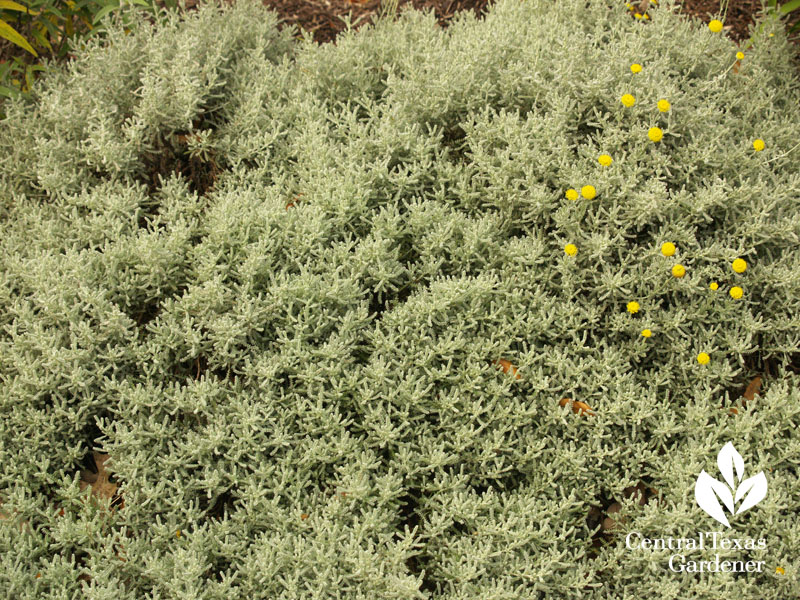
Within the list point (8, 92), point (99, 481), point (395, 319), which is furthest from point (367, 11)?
point (99, 481)

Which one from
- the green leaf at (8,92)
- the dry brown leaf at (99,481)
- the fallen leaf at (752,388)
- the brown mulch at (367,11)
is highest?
the brown mulch at (367,11)

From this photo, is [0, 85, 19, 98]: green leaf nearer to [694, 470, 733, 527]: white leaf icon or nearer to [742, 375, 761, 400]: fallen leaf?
[694, 470, 733, 527]: white leaf icon

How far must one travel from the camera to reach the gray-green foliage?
7.69ft

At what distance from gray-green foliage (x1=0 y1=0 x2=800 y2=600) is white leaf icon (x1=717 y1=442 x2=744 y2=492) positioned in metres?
0.05

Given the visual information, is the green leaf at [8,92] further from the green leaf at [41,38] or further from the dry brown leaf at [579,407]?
the dry brown leaf at [579,407]

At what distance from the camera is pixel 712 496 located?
94.9 inches

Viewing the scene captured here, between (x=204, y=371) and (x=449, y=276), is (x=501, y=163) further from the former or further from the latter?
(x=204, y=371)

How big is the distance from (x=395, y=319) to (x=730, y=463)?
1.33 meters

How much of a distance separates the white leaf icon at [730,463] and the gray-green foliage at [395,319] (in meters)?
0.05

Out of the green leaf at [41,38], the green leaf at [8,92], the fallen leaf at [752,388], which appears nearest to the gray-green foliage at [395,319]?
the fallen leaf at [752,388]

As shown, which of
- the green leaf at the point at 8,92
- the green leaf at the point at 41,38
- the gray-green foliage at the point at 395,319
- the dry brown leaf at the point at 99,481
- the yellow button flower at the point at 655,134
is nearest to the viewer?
the gray-green foliage at the point at 395,319

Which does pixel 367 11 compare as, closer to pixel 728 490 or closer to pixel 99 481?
pixel 99 481

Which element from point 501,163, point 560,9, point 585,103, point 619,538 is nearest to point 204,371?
point 501,163

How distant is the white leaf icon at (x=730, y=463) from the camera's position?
2.43m
